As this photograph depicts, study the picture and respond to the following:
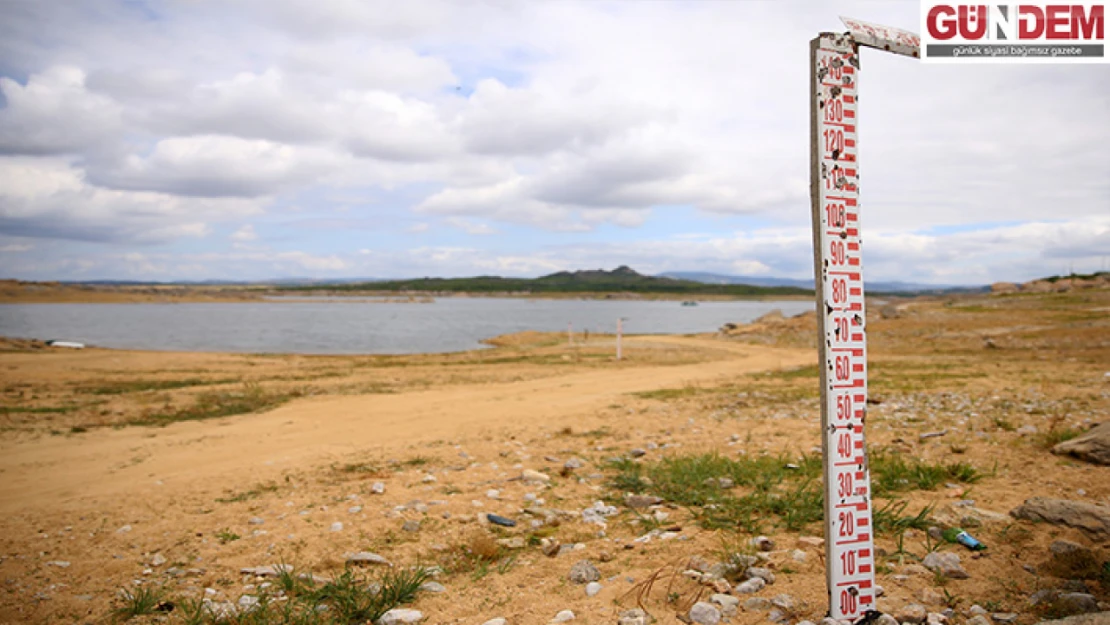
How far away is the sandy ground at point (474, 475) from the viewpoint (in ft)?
14.9

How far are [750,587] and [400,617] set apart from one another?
2.43 metres

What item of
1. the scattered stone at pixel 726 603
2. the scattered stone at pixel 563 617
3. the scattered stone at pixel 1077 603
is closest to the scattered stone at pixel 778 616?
the scattered stone at pixel 726 603

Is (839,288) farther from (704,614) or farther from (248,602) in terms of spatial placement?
(248,602)

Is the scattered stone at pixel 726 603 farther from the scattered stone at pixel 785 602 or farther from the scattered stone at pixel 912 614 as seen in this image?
the scattered stone at pixel 912 614

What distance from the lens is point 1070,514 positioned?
5008 millimetres

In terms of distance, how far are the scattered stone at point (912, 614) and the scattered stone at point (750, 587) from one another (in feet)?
2.79

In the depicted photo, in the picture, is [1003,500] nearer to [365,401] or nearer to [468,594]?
[468,594]

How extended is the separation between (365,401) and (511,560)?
11324mm

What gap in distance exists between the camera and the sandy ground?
4531 mm

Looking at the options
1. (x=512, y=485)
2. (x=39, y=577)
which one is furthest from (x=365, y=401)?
(x=39, y=577)

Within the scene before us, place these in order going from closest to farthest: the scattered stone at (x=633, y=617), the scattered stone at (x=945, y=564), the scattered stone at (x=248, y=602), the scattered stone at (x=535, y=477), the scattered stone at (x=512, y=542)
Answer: the scattered stone at (x=633, y=617) < the scattered stone at (x=248, y=602) < the scattered stone at (x=945, y=564) < the scattered stone at (x=512, y=542) < the scattered stone at (x=535, y=477)

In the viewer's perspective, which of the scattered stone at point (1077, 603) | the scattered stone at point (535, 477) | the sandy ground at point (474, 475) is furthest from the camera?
the scattered stone at point (535, 477)

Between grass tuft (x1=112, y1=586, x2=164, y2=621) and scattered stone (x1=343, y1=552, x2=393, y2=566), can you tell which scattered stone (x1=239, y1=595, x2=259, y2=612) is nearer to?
grass tuft (x1=112, y1=586, x2=164, y2=621)

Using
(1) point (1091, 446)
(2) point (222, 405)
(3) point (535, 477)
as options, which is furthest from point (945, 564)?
(2) point (222, 405)
